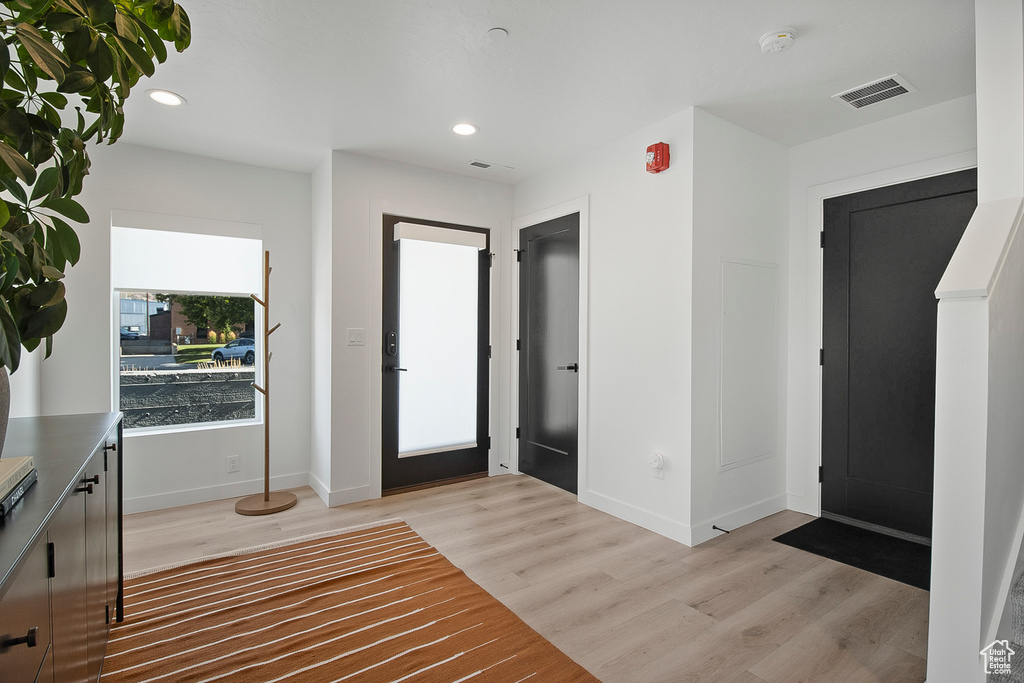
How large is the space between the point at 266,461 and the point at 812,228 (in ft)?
13.7

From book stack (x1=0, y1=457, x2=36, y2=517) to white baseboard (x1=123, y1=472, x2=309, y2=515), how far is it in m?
3.00

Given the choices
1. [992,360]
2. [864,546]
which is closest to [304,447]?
[864,546]

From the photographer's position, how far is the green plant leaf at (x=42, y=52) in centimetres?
59

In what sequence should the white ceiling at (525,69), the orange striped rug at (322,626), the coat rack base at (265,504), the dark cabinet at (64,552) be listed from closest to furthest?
the dark cabinet at (64,552), the orange striped rug at (322,626), the white ceiling at (525,69), the coat rack base at (265,504)

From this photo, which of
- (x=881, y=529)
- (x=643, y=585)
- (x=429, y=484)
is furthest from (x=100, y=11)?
(x=881, y=529)

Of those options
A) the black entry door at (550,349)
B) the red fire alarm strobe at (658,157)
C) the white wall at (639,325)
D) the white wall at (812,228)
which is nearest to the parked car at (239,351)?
the black entry door at (550,349)

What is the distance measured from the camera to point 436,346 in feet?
14.3

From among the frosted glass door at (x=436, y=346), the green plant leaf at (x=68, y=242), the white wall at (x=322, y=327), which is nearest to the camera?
the green plant leaf at (x=68, y=242)

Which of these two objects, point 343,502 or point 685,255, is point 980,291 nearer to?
point 685,255

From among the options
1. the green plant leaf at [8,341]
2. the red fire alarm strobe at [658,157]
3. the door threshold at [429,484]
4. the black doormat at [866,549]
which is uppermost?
the red fire alarm strobe at [658,157]

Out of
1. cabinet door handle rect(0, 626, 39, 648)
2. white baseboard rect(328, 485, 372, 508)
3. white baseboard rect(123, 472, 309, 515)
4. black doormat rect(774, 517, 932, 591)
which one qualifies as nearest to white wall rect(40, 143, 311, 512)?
white baseboard rect(123, 472, 309, 515)

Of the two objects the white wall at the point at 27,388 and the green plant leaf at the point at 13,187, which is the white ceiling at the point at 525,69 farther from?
the green plant leaf at the point at 13,187

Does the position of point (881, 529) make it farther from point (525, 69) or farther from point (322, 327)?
point (322, 327)

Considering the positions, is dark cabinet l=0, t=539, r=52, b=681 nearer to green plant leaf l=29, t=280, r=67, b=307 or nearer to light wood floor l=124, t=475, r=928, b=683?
green plant leaf l=29, t=280, r=67, b=307
